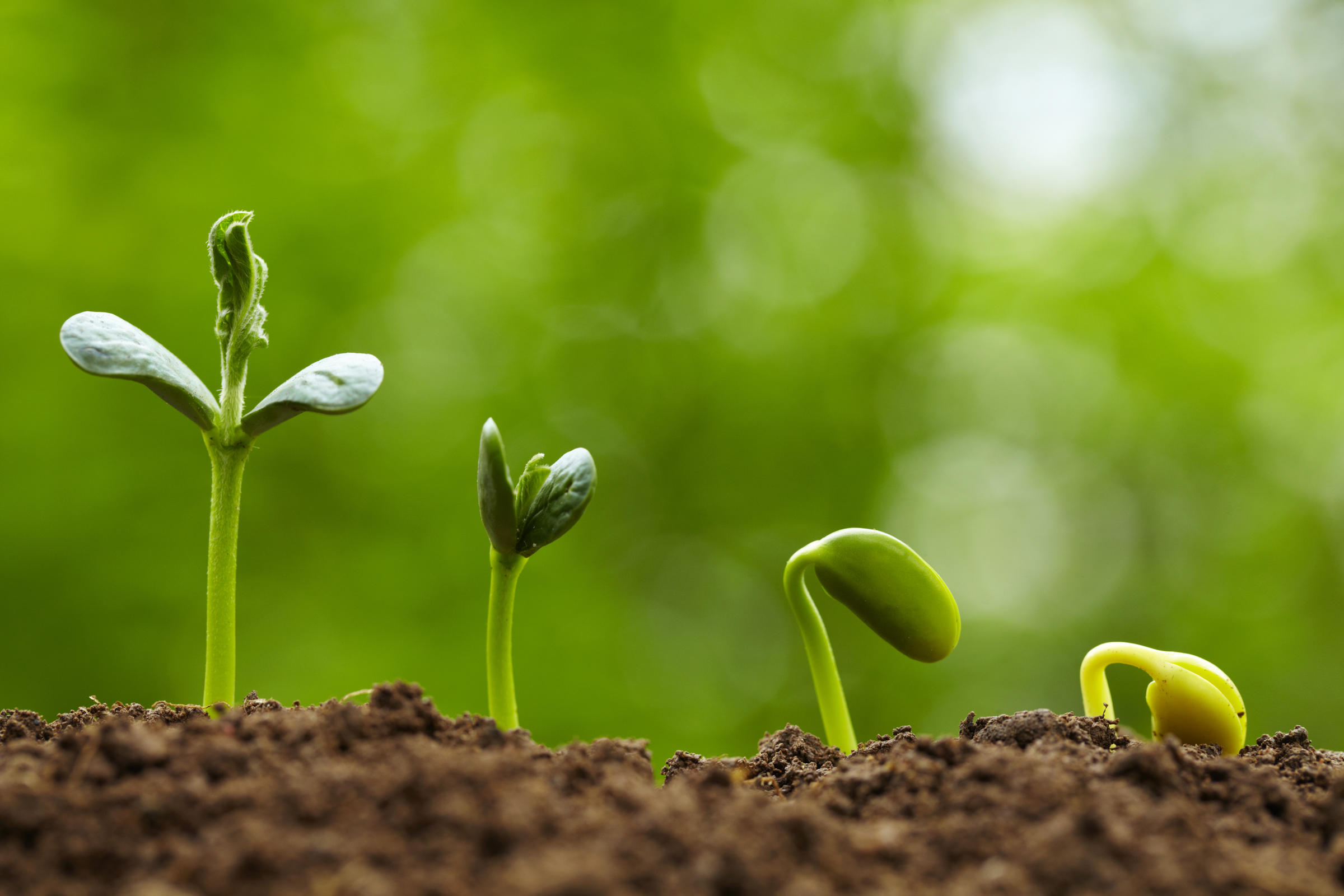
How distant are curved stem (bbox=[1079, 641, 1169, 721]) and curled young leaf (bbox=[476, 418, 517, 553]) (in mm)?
640

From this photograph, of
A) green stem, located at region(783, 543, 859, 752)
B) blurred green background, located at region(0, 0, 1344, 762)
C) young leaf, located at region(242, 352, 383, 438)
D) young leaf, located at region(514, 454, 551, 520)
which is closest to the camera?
young leaf, located at region(242, 352, 383, 438)

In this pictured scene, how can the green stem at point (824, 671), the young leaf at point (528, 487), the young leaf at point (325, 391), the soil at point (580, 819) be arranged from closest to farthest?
1. the soil at point (580, 819)
2. the young leaf at point (325, 391)
3. the young leaf at point (528, 487)
4. the green stem at point (824, 671)

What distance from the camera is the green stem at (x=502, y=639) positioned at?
1.02 metres

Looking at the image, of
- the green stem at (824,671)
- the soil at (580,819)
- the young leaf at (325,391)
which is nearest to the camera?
the soil at (580,819)

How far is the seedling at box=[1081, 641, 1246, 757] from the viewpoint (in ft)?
3.43

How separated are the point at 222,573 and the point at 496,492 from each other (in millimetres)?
330

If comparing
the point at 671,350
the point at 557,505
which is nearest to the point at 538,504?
the point at 557,505

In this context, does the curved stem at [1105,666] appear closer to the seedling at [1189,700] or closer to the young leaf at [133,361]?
the seedling at [1189,700]

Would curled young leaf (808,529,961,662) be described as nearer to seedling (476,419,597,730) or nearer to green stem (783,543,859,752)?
green stem (783,543,859,752)

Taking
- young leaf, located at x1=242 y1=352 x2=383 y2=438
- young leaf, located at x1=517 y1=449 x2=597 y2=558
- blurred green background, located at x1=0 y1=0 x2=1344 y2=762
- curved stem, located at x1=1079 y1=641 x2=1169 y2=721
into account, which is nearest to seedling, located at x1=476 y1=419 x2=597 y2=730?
young leaf, located at x1=517 y1=449 x2=597 y2=558

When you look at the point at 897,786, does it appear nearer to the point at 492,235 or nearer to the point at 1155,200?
the point at 492,235

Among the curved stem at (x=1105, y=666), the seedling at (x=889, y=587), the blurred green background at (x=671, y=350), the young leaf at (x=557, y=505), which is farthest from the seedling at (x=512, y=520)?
the blurred green background at (x=671, y=350)

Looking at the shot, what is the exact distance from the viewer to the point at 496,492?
0.94 m

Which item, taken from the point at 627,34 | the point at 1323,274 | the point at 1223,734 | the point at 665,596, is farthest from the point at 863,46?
the point at 1223,734
